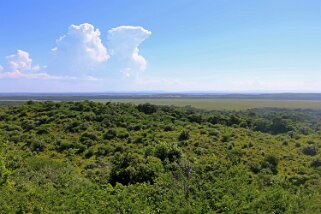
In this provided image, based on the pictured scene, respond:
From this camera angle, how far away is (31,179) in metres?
24.0

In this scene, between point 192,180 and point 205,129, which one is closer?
point 192,180

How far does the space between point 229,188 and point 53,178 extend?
12.0 meters

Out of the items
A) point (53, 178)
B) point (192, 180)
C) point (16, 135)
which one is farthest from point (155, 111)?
point (192, 180)

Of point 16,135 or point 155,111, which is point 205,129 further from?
point 16,135

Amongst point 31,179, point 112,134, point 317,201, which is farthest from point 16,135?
point 317,201

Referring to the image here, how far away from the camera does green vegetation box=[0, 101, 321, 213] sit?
1625cm

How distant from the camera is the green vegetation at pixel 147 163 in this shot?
16.2 metres

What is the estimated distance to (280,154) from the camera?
128 feet

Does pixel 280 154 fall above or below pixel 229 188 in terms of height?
below

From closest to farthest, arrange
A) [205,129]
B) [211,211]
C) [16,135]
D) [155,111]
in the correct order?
[211,211] → [16,135] → [205,129] → [155,111]

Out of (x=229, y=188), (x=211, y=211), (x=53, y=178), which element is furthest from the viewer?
(x=53, y=178)

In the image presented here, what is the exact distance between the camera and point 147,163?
28484mm

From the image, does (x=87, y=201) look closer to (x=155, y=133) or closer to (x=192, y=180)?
(x=192, y=180)

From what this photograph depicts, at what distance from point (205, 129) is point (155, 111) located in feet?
45.3
